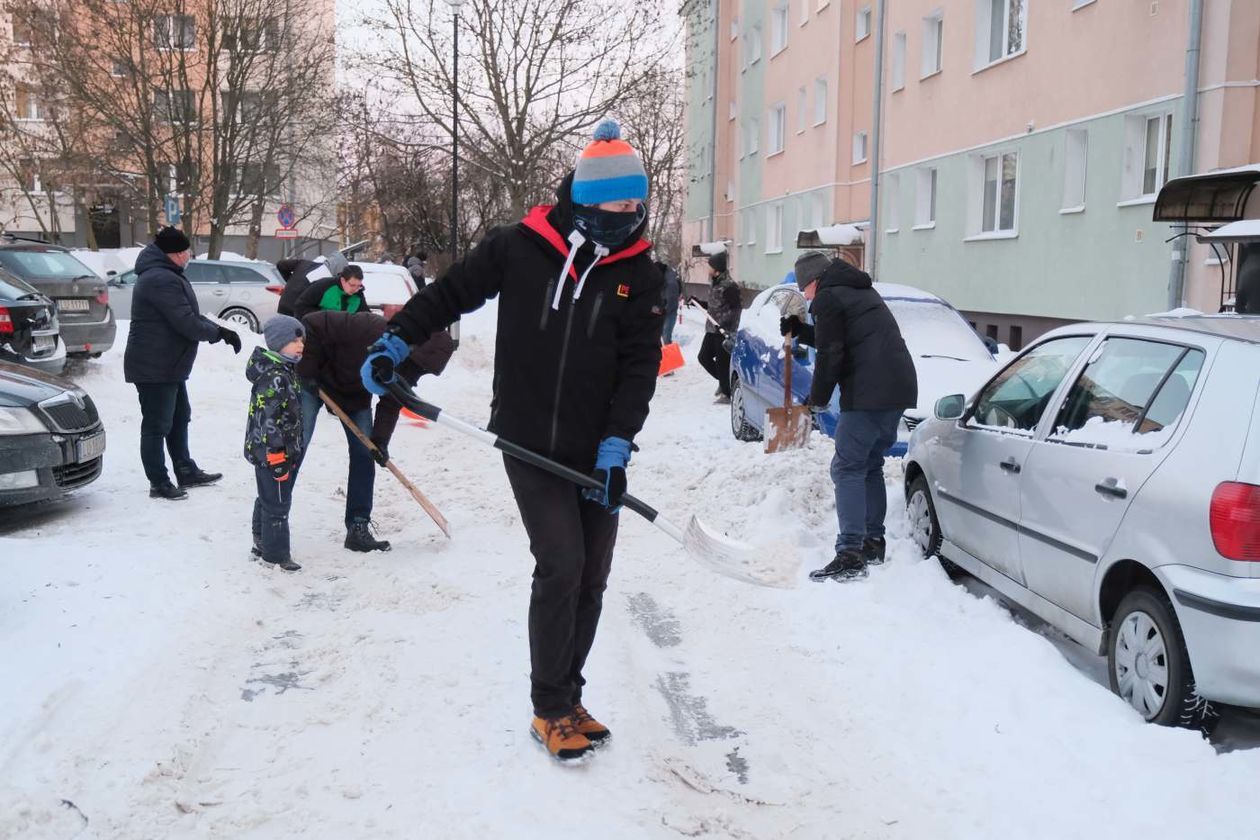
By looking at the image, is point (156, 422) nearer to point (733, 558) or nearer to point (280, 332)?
point (280, 332)

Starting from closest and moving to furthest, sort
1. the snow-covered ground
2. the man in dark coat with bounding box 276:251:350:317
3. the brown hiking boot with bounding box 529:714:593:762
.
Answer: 1. the snow-covered ground
2. the brown hiking boot with bounding box 529:714:593:762
3. the man in dark coat with bounding box 276:251:350:317

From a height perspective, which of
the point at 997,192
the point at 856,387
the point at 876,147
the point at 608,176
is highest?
the point at 876,147

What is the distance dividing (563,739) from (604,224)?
1.73 m

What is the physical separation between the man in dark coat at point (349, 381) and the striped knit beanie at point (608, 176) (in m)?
2.89

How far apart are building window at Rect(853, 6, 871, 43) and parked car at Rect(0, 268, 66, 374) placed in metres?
19.4

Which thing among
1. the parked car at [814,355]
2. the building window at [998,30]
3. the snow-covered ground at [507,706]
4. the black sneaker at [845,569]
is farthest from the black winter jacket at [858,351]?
the building window at [998,30]

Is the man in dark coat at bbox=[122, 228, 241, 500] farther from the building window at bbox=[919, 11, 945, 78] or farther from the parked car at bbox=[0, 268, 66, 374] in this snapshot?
the building window at bbox=[919, 11, 945, 78]

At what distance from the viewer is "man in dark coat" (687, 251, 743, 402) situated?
Result: 45.8 ft

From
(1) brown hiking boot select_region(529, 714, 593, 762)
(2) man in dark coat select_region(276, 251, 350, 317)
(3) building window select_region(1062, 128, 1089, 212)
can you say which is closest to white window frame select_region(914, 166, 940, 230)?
(3) building window select_region(1062, 128, 1089, 212)

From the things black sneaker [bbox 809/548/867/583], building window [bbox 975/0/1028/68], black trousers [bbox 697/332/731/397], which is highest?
building window [bbox 975/0/1028/68]

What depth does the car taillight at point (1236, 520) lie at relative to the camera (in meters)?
3.77

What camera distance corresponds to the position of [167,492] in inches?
306

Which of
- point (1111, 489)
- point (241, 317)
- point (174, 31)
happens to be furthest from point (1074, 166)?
point (174, 31)

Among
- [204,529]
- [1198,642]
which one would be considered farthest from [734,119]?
[1198,642]
